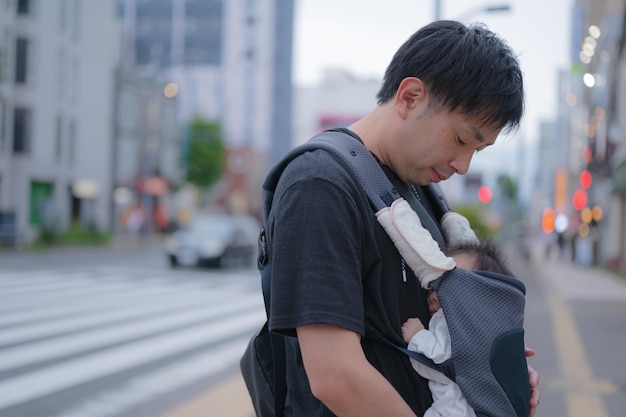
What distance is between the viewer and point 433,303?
1760 millimetres

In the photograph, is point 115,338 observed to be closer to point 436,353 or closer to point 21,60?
point 436,353

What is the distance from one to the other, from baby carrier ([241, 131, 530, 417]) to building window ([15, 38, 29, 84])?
35526 millimetres

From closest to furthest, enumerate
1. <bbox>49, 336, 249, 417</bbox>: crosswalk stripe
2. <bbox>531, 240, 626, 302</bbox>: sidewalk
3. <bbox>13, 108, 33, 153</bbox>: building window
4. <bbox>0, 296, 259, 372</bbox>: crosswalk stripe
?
<bbox>49, 336, 249, 417</bbox>: crosswalk stripe
<bbox>0, 296, 259, 372</bbox>: crosswalk stripe
<bbox>531, 240, 626, 302</bbox>: sidewalk
<bbox>13, 108, 33, 153</bbox>: building window

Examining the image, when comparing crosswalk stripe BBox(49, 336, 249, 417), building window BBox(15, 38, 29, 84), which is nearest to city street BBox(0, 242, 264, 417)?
crosswalk stripe BBox(49, 336, 249, 417)

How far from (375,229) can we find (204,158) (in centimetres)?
5931

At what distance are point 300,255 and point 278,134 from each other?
89.3 metres

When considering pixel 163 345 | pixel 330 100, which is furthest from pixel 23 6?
pixel 330 100

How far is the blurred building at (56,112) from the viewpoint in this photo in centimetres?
3391

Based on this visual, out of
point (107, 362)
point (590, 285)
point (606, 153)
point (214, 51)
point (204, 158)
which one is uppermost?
point (214, 51)

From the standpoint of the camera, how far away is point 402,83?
1692mm

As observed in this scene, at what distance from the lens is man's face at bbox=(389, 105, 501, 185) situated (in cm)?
170

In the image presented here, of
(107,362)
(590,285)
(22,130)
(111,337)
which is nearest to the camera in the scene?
(107,362)

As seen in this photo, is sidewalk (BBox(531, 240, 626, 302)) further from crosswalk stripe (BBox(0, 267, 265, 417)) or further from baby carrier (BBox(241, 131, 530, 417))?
baby carrier (BBox(241, 131, 530, 417))

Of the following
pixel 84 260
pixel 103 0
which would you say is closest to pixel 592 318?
pixel 84 260
